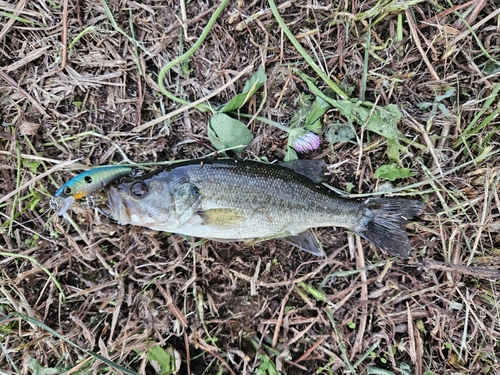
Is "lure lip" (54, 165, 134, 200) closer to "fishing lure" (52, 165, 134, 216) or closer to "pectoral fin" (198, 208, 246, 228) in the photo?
"fishing lure" (52, 165, 134, 216)

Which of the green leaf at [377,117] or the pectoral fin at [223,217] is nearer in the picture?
the pectoral fin at [223,217]

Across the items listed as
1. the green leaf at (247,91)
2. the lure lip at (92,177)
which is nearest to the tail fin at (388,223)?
the green leaf at (247,91)

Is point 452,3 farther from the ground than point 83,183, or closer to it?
farther from the ground

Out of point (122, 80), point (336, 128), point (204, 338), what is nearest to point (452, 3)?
point (336, 128)

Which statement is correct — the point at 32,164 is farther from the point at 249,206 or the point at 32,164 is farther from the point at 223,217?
the point at 249,206

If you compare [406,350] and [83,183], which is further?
[406,350]

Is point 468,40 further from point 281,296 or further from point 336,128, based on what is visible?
point 281,296

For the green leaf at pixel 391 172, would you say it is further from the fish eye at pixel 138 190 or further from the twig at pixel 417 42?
the fish eye at pixel 138 190
